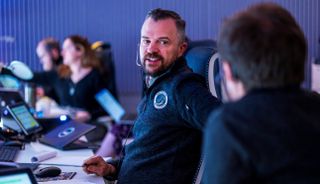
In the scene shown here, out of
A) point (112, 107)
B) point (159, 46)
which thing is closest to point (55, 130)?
point (159, 46)

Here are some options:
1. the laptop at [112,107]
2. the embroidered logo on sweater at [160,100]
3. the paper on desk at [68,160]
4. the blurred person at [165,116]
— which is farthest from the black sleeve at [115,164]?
the laptop at [112,107]

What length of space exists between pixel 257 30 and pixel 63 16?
4829 millimetres

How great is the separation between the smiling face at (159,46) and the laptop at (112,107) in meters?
2.25

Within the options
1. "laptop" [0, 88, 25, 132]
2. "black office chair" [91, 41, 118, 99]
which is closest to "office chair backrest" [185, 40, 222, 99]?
"laptop" [0, 88, 25, 132]

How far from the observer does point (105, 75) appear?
486 centimetres

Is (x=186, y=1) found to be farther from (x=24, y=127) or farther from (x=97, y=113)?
(x=24, y=127)

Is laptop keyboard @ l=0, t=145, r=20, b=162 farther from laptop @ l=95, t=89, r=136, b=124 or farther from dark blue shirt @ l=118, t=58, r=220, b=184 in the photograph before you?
laptop @ l=95, t=89, r=136, b=124

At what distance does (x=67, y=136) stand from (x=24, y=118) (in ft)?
1.01

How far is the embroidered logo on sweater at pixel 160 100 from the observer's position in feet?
6.28

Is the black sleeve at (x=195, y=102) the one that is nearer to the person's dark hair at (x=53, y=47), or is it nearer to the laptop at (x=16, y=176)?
the laptop at (x=16, y=176)

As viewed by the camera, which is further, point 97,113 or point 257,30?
point 97,113

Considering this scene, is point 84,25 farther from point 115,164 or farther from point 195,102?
point 195,102

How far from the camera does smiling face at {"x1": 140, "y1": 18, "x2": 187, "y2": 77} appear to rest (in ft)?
6.66

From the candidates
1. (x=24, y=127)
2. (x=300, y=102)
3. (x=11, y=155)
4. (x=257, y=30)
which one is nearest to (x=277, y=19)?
(x=257, y=30)
